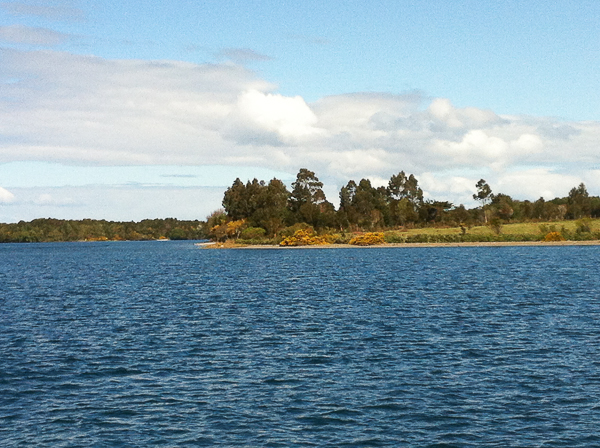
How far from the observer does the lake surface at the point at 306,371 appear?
22.0 meters

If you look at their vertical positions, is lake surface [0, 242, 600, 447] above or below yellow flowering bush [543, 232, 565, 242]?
below

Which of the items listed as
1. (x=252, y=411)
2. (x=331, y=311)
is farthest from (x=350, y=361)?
(x=331, y=311)

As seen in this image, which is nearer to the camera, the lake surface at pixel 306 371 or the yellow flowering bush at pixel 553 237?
the lake surface at pixel 306 371

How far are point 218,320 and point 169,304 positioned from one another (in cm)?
1262

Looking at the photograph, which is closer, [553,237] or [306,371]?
[306,371]

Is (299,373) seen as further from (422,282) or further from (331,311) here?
(422,282)

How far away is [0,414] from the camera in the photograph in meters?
24.4

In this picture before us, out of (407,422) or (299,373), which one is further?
(299,373)

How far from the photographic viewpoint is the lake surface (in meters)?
22.0

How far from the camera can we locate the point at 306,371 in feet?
100

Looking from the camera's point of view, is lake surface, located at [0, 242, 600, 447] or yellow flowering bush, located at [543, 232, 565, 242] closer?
lake surface, located at [0, 242, 600, 447]

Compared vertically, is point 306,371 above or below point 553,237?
below

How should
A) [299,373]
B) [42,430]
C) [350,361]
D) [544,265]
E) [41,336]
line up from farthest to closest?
[544,265], [41,336], [350,361], [299,373], [42,430]

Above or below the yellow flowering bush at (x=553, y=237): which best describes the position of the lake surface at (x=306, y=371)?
below
